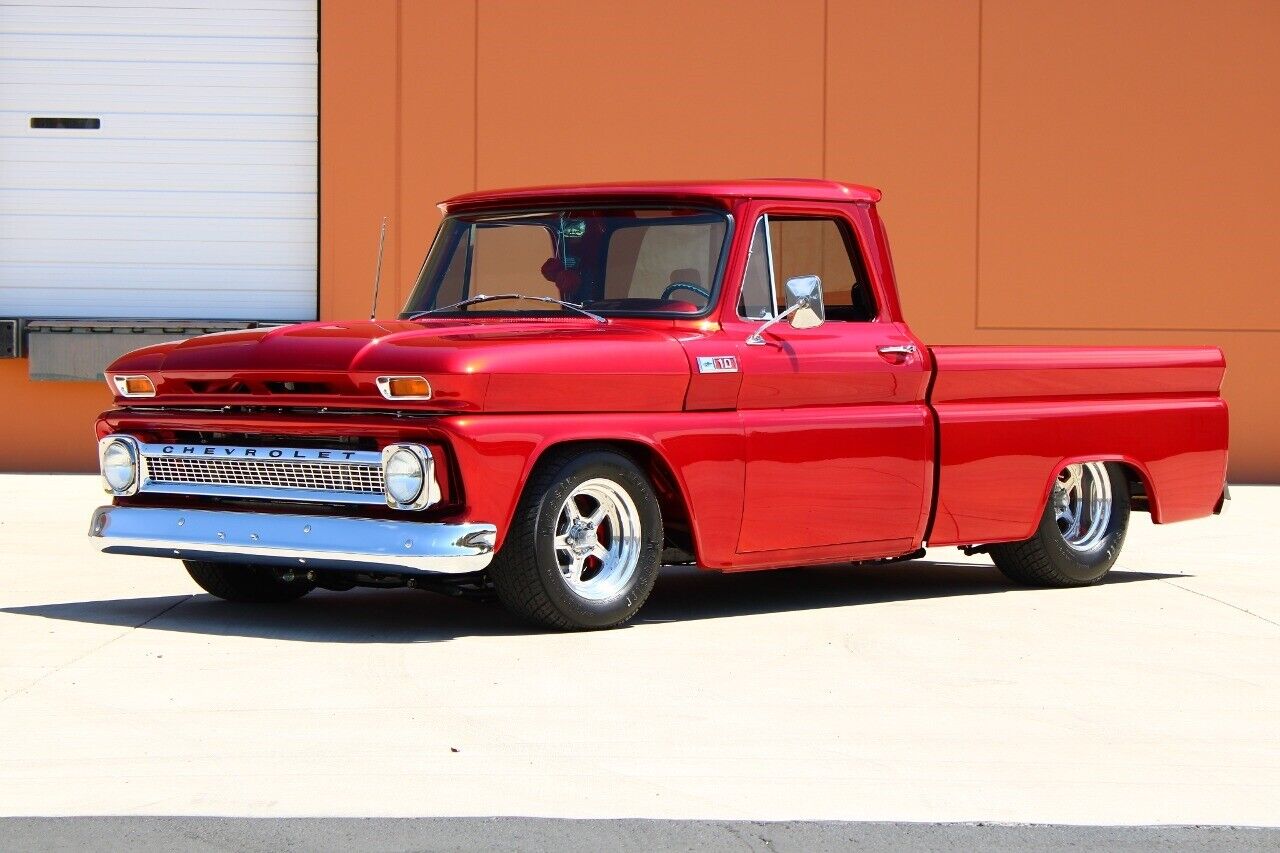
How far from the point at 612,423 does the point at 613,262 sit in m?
A: 0.98

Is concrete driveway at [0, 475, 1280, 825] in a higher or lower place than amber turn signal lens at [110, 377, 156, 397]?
lower

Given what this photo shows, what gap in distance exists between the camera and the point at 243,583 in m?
8.20

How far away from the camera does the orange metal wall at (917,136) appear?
1686 centimetres

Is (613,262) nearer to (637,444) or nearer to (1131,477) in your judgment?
(637,444)

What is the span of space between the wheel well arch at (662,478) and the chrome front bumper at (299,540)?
0.54 meters

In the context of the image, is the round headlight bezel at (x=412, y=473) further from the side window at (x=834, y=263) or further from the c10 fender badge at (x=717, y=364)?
the side window at (x=834, y=263)

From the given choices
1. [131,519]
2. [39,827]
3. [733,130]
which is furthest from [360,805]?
[733,130]

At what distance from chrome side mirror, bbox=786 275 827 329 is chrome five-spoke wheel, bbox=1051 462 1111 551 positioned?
77.0 inches

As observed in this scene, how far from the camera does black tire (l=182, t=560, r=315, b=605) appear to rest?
813 cm

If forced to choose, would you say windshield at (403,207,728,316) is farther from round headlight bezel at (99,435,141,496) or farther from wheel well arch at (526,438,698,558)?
round headlight bezel at (99,435,141,496)

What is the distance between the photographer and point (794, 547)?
7.96m

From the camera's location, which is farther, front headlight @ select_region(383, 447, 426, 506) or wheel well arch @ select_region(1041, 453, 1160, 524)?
wheel well arch @ select_region(1041, 453, 1160, 524)

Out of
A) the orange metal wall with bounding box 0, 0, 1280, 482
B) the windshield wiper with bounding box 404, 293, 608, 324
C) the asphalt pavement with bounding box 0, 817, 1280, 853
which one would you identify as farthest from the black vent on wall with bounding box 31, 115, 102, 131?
the asphalt pavement with bounding box 0, 817, 1280, 853

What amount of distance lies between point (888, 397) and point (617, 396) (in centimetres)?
152
